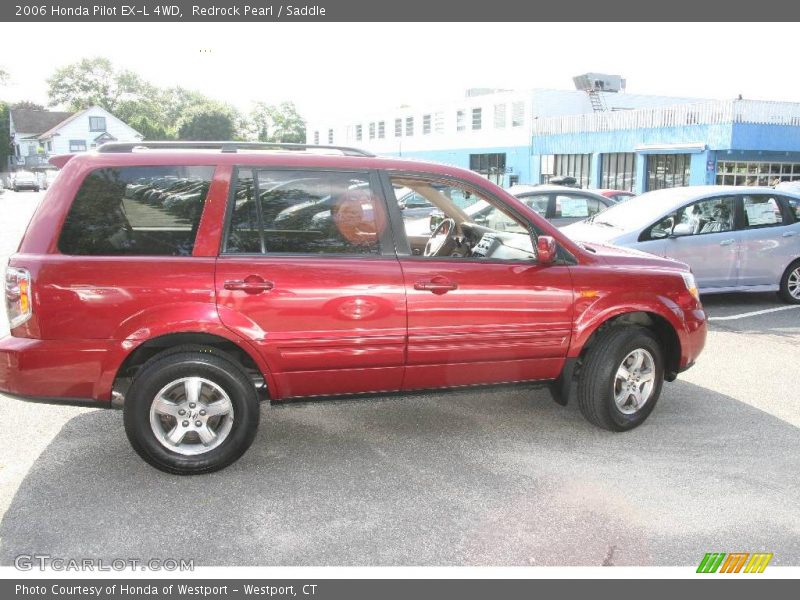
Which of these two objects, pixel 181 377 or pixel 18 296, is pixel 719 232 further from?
pixel 18 296

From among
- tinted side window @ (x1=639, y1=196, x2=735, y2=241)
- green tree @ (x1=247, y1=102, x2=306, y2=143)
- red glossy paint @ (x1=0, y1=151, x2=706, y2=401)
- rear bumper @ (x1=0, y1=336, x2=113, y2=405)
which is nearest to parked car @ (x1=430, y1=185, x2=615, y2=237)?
tinted side window @ (x1=639, y1=196, x2=735, y2=241)

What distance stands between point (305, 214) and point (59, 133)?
3358 inches

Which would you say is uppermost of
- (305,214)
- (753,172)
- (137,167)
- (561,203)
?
(137,167)

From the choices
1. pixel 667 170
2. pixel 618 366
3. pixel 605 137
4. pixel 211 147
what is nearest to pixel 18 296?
pixel 211 147

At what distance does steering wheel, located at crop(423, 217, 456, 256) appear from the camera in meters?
4.98

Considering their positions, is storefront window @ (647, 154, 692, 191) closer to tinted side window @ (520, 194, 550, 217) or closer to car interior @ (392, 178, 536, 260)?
tinted side window @ (520, 194, 550, 217)

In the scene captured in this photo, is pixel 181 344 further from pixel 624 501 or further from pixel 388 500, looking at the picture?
pixel 624 501

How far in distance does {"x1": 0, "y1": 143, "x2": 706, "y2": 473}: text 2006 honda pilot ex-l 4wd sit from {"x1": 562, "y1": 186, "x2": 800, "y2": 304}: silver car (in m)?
4.23

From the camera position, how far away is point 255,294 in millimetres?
3979

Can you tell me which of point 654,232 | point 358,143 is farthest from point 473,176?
point 358,143

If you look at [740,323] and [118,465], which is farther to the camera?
[740,323]
